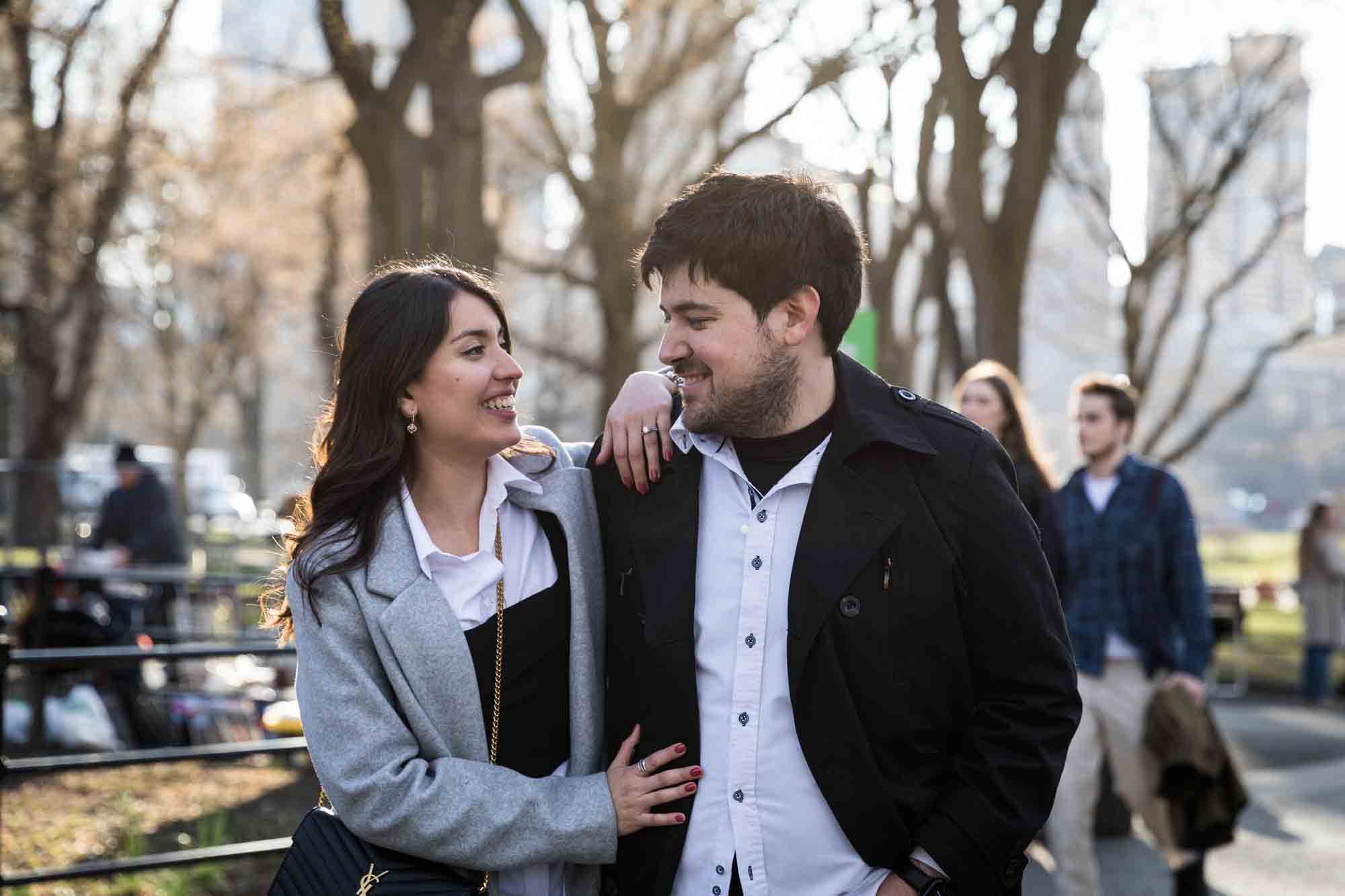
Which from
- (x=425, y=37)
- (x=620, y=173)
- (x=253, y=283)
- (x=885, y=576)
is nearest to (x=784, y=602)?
(x=885, y=576)

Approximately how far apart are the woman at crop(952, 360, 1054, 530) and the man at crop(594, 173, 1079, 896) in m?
3.23

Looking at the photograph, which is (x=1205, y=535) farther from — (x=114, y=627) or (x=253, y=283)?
(x=114, y=627)

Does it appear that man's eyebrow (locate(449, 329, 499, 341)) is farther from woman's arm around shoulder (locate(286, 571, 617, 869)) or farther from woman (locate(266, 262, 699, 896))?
woman's arm around shoulder (locate(286, 571, 617, 869))

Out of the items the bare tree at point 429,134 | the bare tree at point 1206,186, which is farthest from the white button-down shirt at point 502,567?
the bare tree at point 1206,186

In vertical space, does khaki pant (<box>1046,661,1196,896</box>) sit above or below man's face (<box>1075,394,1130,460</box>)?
below

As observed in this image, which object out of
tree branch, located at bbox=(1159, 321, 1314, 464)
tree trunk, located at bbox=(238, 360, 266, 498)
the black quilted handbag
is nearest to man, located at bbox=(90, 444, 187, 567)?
the black quilted handbag

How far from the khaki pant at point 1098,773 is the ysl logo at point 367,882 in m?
4.04

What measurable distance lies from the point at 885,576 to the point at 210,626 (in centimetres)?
988

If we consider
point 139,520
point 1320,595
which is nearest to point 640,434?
point 139,520

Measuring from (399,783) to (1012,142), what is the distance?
23.9 ft

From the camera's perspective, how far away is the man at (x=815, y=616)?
2715mm

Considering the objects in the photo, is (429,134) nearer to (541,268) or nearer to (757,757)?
(757,757)

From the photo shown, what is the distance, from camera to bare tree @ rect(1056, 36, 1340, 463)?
697 inches

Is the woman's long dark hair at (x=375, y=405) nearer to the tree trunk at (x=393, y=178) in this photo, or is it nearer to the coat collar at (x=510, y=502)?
the coat collar at (x=510, y=502)
